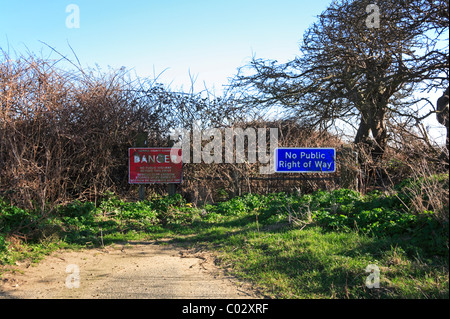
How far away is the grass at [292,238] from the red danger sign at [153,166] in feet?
2.68

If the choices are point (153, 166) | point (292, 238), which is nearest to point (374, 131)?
point (153, 166)

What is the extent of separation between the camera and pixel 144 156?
10422 millimetres

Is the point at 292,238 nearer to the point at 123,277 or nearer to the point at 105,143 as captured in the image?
the point at 123,277

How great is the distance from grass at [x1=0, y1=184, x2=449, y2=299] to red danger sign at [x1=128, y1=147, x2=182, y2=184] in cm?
82

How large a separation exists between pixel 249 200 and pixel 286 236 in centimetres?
345

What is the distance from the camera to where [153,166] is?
1043cm

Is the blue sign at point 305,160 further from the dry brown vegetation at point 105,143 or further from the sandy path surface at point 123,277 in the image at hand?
the sandy path surface at point 123,277

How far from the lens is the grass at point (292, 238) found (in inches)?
178

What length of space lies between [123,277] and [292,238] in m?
2.88

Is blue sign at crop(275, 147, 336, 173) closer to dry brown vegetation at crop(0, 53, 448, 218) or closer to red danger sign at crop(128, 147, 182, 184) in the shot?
dry brown vegetation at crop(0, 53, 448, 218)

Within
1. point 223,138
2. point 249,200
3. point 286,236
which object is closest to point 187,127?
point 223,138

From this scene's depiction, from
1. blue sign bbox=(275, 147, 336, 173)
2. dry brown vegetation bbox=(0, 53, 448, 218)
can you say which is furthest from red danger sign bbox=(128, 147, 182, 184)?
blue sign bbox=(275, 147, 336, 173)

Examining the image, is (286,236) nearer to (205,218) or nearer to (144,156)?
(205,218)

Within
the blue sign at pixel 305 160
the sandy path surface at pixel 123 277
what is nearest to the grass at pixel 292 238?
the sandy path surface at pixel 123 277
